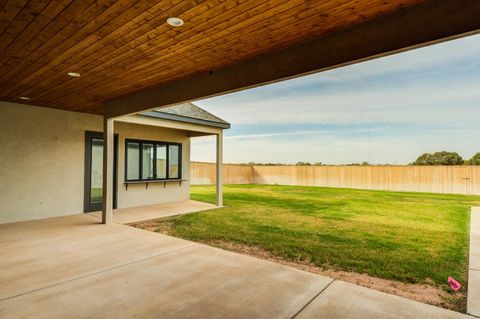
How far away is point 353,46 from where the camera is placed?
9.30 ft

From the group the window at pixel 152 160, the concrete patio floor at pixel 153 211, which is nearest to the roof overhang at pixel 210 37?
the concrete patio floor at pixel 153 211

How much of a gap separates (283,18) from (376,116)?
18.9 meters

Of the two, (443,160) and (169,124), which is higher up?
(169,124)

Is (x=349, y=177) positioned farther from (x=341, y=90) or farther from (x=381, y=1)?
(x=381, y=1)

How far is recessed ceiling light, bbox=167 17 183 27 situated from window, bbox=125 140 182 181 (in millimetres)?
6399

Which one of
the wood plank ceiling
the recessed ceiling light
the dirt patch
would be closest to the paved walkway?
the dirt patch

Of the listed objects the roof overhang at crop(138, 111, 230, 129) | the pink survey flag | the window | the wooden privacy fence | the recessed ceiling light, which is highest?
the recessed ceiling light

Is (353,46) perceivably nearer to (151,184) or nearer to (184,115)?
(184,115)

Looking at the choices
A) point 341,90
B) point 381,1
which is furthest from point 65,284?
point 341,90

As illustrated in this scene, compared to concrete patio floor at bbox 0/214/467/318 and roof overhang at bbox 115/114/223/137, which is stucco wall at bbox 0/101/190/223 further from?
concrete patio floor at bbox 0/214/467/318

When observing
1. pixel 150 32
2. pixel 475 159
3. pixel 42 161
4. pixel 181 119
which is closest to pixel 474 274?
pixel 150 32

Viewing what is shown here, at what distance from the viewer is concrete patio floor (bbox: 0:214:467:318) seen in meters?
2.58

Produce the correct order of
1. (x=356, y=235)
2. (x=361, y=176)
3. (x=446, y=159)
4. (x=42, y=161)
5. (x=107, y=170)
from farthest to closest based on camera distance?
(x=446, y=159) → (x=361, y=176) → (x=42, y=161) → (x=107, y=170) → (x=356, y=235)

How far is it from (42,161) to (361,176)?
1621 centimetres
